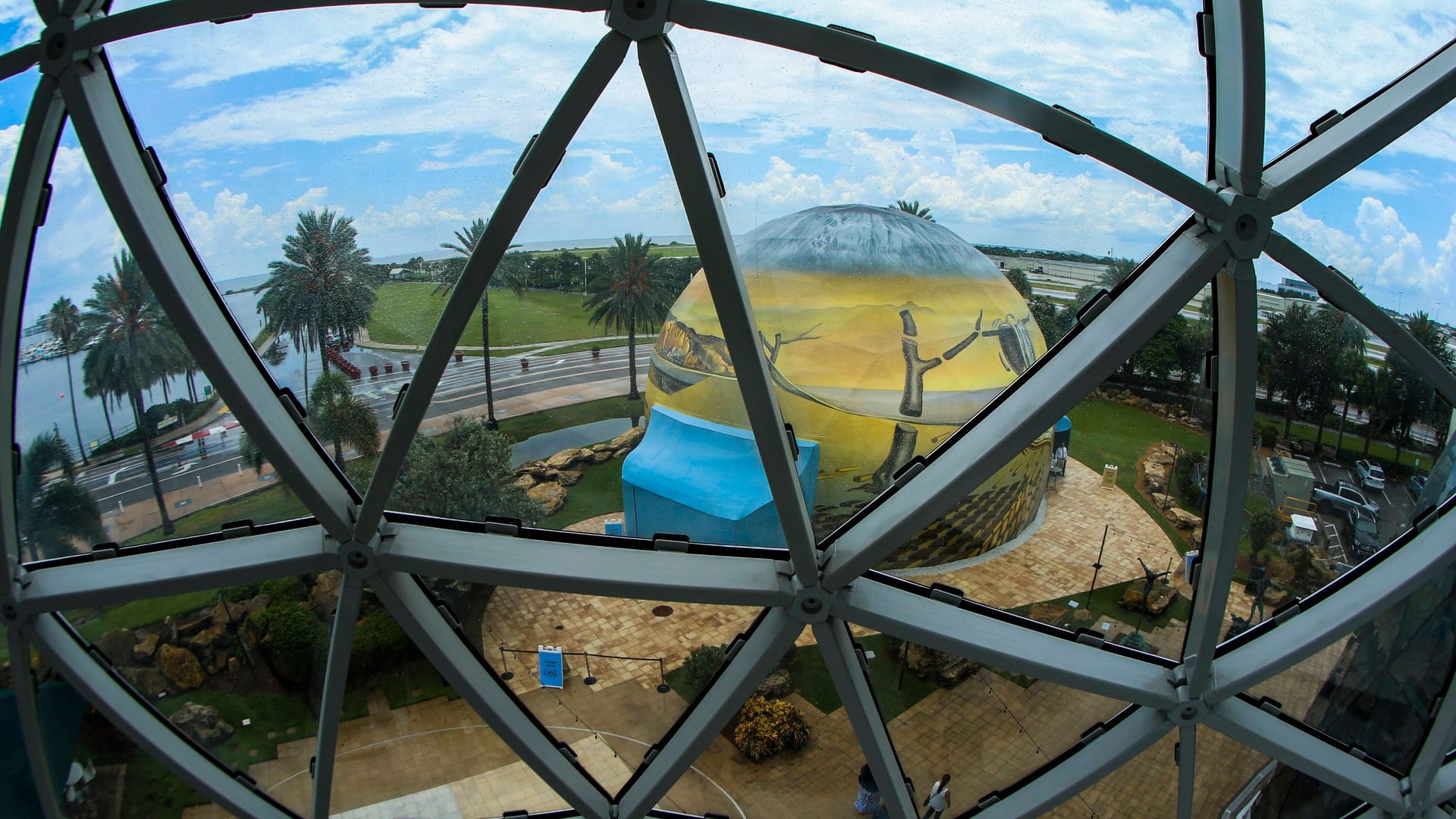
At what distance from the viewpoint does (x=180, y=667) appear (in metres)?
9.41

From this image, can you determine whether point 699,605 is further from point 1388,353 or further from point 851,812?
point 1388,353

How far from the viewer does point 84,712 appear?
954 centimetres

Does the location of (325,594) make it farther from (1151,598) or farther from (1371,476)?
(1371,476)

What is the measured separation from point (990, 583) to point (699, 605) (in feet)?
11.6

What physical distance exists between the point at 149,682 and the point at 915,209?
1025 centimetres

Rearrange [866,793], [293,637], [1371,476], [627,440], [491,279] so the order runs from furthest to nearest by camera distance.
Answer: [627,440] → [866,793] → [293,637] → [1371,476] → [491,279]

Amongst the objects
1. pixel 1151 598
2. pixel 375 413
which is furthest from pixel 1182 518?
pixel 375 413

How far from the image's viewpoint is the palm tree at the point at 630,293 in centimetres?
822

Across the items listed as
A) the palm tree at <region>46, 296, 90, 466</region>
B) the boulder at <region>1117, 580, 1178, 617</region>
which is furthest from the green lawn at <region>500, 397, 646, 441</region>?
the boulder at <region>1117, 580, 1178, 617</region>

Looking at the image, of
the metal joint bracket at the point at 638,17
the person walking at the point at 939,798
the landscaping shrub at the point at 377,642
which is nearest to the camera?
the metal joint bracket at the point at 638,17

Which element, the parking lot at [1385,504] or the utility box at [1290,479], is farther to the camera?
the parking lot at [1385,504]

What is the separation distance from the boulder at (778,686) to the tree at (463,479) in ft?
11.4

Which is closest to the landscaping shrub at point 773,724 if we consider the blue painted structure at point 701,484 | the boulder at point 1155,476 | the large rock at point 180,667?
the blue painted structure at point 701,484

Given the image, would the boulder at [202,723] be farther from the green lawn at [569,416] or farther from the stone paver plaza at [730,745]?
the green lawn at [569,416]
